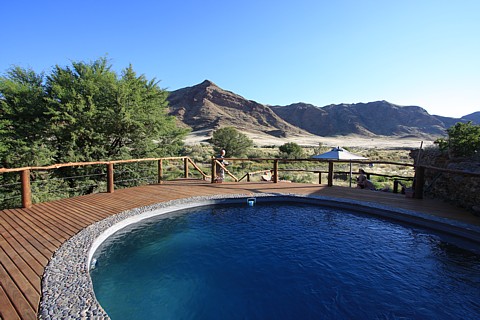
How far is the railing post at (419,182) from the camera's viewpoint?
20.0 ft

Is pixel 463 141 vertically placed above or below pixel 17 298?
above

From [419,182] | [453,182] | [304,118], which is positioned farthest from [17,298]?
[304,118]

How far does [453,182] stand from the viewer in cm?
585

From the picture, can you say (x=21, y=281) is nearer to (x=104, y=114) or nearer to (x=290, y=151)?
(x=104, y=114)

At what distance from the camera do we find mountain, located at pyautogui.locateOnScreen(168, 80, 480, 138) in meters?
88.4

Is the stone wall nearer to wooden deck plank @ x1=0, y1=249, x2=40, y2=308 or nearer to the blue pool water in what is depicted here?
the blue pool water

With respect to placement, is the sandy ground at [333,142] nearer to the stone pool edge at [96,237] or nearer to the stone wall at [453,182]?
the stone pool edge at [96,237]

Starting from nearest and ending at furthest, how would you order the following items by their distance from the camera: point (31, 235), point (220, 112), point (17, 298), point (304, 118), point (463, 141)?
point (17, 298) → point (31, 235) → point (463, 141) → point (220, 112) → point (304, 118)

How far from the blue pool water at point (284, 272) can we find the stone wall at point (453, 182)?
1640mm

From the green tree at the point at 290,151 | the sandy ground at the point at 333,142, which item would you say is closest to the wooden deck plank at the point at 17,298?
the green tree at the point at 290,151

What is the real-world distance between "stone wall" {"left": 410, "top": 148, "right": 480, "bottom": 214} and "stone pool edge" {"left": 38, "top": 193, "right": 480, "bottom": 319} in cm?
109

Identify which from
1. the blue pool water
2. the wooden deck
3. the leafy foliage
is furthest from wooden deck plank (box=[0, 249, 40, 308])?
the leafy foliage

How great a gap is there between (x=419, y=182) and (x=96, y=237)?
6.99 meters

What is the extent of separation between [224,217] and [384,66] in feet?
75.4
